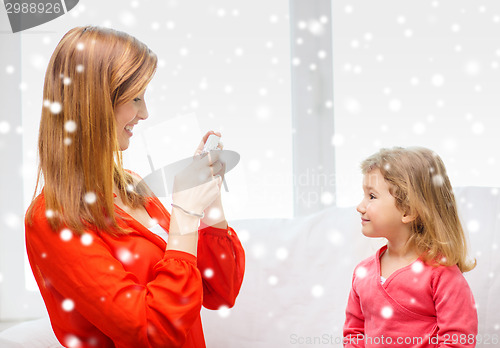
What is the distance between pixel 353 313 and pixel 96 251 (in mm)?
771

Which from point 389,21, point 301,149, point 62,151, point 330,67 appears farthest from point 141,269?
point 389,21

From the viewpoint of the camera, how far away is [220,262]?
105 cm

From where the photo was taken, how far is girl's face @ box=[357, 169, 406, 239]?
50.6 inches

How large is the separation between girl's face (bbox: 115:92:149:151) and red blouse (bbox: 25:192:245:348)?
0.18 meters

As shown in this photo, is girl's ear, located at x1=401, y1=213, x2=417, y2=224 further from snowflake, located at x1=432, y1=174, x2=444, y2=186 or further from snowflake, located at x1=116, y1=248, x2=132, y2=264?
snowflake, located at x1=116, y1=248, x2=132, y2=264

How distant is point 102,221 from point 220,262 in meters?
0.28

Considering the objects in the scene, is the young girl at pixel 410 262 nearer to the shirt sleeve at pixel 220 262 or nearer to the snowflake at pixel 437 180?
the snowflake at pixel 437 180

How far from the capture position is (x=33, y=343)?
132 centimetres

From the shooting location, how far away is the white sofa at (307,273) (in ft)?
4.96

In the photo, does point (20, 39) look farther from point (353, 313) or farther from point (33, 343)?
point (353, 313)

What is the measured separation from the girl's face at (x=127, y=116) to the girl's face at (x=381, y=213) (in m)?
0.65

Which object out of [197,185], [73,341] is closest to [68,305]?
[73,341]

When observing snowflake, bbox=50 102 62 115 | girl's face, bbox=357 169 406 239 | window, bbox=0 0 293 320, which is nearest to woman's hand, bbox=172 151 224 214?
snowflake, bbox=50 102 62 115

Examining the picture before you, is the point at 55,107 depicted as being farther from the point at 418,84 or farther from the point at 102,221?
the point at 418,84
